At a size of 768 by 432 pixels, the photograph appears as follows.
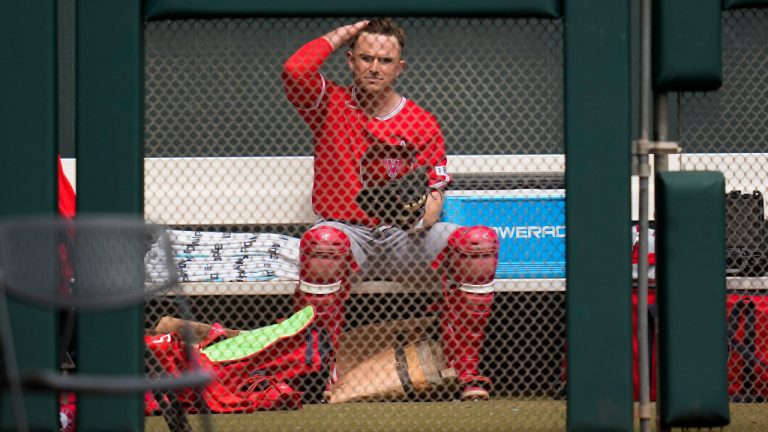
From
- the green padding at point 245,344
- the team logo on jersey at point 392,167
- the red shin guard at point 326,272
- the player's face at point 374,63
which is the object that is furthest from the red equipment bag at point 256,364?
the player's face at point 374,63

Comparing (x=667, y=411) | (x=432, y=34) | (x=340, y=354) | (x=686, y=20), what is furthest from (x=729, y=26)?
(x=340, y=354)

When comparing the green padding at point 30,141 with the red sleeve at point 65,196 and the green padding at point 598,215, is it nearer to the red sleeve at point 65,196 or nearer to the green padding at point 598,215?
the red sleeve at point 65,196

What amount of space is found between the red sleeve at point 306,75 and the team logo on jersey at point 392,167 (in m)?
0.28

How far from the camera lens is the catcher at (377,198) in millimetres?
3477

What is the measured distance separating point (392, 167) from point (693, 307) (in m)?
0.93

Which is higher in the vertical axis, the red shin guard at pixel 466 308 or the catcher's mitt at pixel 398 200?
the catcher's mitt at pixel 398 200

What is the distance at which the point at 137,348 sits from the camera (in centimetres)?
331

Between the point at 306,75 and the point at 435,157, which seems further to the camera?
the point at 435,157

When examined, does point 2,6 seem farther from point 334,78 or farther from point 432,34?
point 432,34

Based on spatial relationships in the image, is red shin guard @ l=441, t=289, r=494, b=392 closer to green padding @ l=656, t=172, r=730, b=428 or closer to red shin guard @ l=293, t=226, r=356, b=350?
red shin guard @ l=293, t=226, r=356, b=350

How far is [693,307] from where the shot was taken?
336 cm

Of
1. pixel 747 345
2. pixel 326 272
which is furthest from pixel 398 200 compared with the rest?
pixel 747 345

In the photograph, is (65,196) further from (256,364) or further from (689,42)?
(689,42)

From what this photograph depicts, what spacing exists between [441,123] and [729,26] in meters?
0.88
